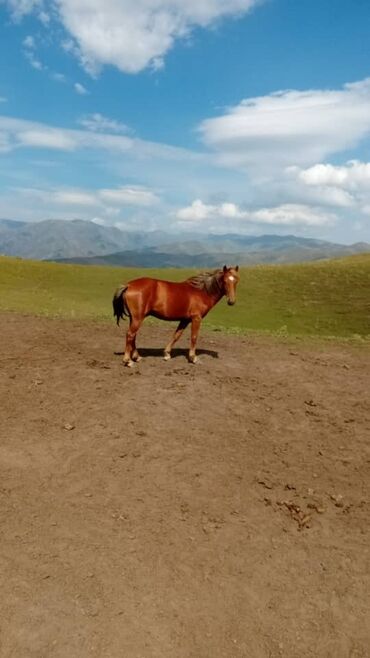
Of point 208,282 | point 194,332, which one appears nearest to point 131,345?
point 194,332

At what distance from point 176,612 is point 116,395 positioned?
261 inches

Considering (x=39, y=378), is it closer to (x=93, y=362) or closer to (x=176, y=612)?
(x=93, y=362)

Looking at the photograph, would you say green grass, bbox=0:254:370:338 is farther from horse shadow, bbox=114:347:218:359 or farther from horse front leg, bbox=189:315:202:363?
horse front leg, bbox=189:315:202:363

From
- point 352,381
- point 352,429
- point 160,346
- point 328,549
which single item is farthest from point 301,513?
point 160,346

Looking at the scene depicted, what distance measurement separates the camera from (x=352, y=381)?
51.2 feet

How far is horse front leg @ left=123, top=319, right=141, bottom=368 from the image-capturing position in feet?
48.2

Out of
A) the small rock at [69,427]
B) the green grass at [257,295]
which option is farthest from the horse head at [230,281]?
the green grass at [257,295]

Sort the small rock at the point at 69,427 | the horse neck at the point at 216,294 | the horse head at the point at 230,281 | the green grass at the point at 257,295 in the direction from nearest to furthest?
the small rock at the point at 69,427, the horse head at the point at 230,281, the horse neck at the point at 216,294, the green grass at the point at 257,295

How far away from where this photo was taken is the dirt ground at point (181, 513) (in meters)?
6.52

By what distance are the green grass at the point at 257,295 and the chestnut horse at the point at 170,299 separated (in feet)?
27.7

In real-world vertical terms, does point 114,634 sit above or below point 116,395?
below

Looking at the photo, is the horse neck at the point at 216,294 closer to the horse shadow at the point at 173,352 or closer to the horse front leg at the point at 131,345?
the horse shadow at the point at 173,352

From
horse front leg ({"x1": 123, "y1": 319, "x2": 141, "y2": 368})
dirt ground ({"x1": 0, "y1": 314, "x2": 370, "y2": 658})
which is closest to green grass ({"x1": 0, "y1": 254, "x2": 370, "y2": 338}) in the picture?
horse front leg ({"x1": 123, "y1": 319, "x2": 141, "y2": 368})

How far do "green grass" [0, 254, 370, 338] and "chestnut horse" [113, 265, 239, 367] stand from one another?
8.43m
